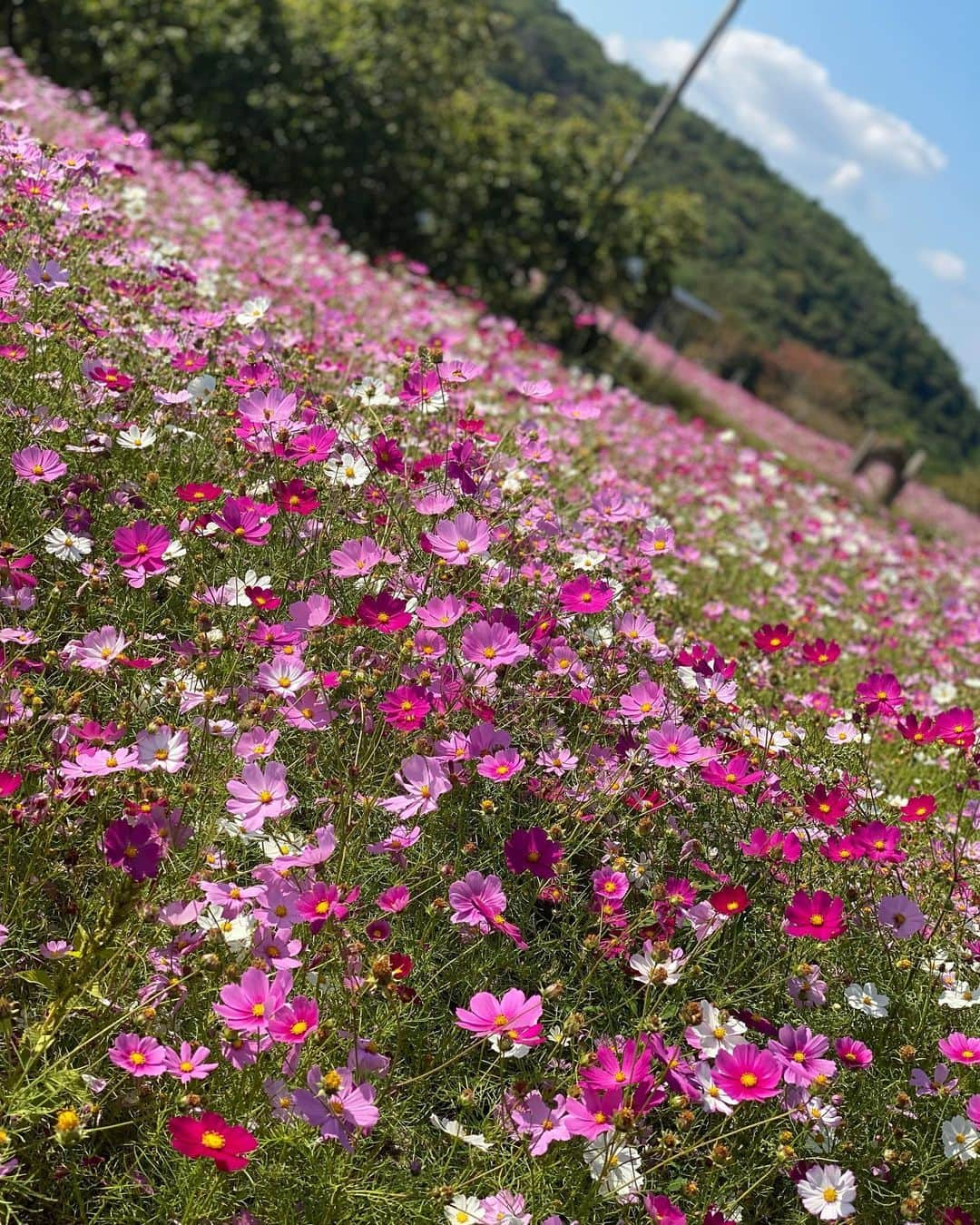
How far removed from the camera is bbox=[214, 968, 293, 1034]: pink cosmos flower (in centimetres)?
150

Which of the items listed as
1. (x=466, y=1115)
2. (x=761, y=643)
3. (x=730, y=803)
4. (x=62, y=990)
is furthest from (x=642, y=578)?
(x=62, y=990)

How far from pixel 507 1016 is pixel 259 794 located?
1.78 ft

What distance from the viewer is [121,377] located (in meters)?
2.60

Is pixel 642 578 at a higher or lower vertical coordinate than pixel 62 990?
higher

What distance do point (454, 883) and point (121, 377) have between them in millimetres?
1566

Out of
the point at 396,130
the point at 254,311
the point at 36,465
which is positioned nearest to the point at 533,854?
the point at 36,465

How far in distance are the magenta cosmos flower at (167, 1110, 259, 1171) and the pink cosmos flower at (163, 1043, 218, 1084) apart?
4.9 inches

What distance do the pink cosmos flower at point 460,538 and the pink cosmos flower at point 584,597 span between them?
0.69ft

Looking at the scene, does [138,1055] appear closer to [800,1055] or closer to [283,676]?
[283,676]

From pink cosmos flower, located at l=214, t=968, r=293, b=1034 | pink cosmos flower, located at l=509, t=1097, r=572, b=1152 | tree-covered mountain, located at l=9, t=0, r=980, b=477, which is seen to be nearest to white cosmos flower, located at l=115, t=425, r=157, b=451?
pink cosmos flower, located at l=214, t=968, r=293, b=1034

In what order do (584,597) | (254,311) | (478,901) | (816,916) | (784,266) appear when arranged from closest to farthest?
(478,901) < (816,916) < (584,597) < (254,311) < (784,266)

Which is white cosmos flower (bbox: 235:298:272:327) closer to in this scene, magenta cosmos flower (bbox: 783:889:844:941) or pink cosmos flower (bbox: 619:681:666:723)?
pink cosmos flower (bbox: 619:681:666:723)

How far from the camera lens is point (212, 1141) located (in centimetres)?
133

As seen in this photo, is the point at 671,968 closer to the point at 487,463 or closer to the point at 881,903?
the point at 881,903
